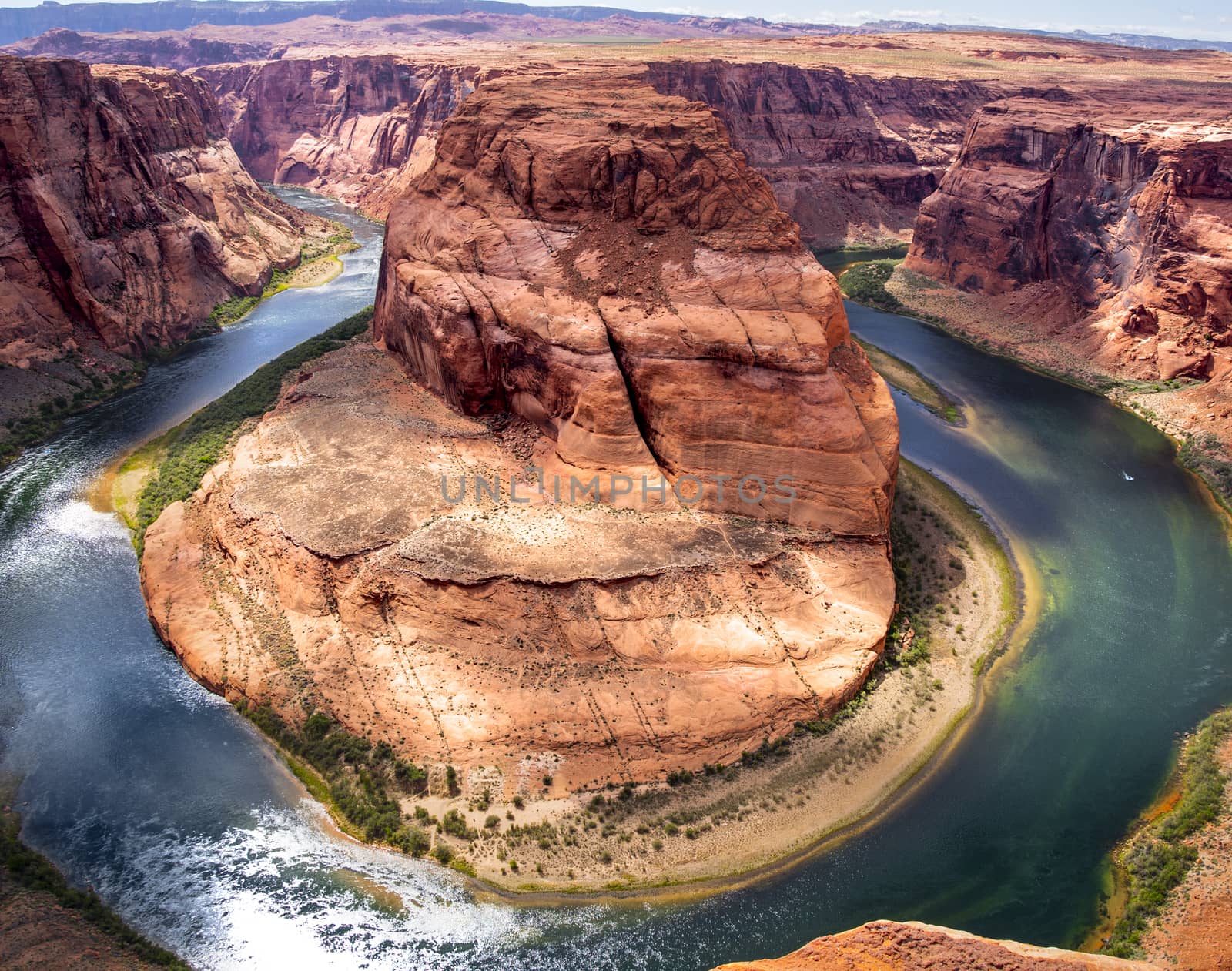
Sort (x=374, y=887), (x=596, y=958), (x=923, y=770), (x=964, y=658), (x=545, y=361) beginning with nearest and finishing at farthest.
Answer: (x=596, y=958)
(x=374, y=887)
(x=923, y=770)
(x=964, y=658)
(x=545, y=361)

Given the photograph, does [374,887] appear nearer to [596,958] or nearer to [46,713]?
[596,958]

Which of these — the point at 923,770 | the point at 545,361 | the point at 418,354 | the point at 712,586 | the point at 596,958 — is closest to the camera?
the point at 596,958

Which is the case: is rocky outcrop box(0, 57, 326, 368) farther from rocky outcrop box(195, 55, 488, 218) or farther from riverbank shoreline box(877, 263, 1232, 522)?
riverbank shoreline box(877, 263, 1232, 522)

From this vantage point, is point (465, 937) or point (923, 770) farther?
point (923, 770)

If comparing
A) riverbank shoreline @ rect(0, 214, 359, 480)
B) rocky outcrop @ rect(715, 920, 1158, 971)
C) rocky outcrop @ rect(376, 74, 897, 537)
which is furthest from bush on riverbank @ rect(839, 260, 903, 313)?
rocky outcrop @ rect(715, 920, 1158, 971)

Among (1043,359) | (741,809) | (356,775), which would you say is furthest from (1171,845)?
(1043,359)

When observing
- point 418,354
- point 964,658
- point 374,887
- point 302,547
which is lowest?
point 374,887

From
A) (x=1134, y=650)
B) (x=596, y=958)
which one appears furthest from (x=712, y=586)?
(x=1134, y=650)

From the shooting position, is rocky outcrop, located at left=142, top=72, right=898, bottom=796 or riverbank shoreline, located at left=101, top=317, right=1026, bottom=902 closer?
riverbank shoreline, located at left=101, top=317, right=1026, bottom=902
